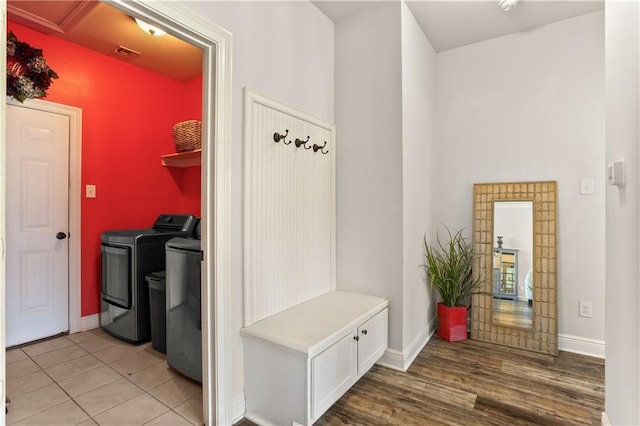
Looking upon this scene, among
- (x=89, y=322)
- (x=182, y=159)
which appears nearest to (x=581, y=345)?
(x=182, y=159)

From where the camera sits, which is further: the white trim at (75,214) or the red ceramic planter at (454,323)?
the white trim at (75,214)

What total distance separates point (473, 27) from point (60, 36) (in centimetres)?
344

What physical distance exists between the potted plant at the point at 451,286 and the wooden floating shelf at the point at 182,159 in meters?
2.26

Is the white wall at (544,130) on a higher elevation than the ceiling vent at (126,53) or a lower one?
lower

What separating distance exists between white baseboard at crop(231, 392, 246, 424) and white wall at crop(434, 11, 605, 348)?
228 cm

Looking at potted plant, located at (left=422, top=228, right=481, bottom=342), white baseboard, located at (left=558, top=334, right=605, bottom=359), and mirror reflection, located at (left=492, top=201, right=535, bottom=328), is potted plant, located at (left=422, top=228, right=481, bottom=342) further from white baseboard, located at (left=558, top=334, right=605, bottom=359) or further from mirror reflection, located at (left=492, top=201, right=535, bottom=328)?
white baseboard, located at (left=558, top=334, right=605, bottom=359)

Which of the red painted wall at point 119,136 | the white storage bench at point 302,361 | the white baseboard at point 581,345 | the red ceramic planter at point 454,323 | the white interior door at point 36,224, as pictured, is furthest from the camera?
the red painted wall at point 119,136

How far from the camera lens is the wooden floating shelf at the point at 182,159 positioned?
3.14m

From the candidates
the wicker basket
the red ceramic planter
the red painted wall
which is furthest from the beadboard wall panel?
the red painted wall

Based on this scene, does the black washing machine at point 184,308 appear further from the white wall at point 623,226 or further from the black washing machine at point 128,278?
the white wall at point 623,226

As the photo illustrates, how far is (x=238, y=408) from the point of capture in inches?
69.4

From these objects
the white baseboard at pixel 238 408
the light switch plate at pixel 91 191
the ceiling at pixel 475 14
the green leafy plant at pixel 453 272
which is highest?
the ceiling at pixel 475 14

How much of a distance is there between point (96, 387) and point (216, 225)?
140 cm

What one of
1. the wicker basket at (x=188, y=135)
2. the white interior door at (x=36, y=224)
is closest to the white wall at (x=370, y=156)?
the wicker basket at (x=188, y=135)
